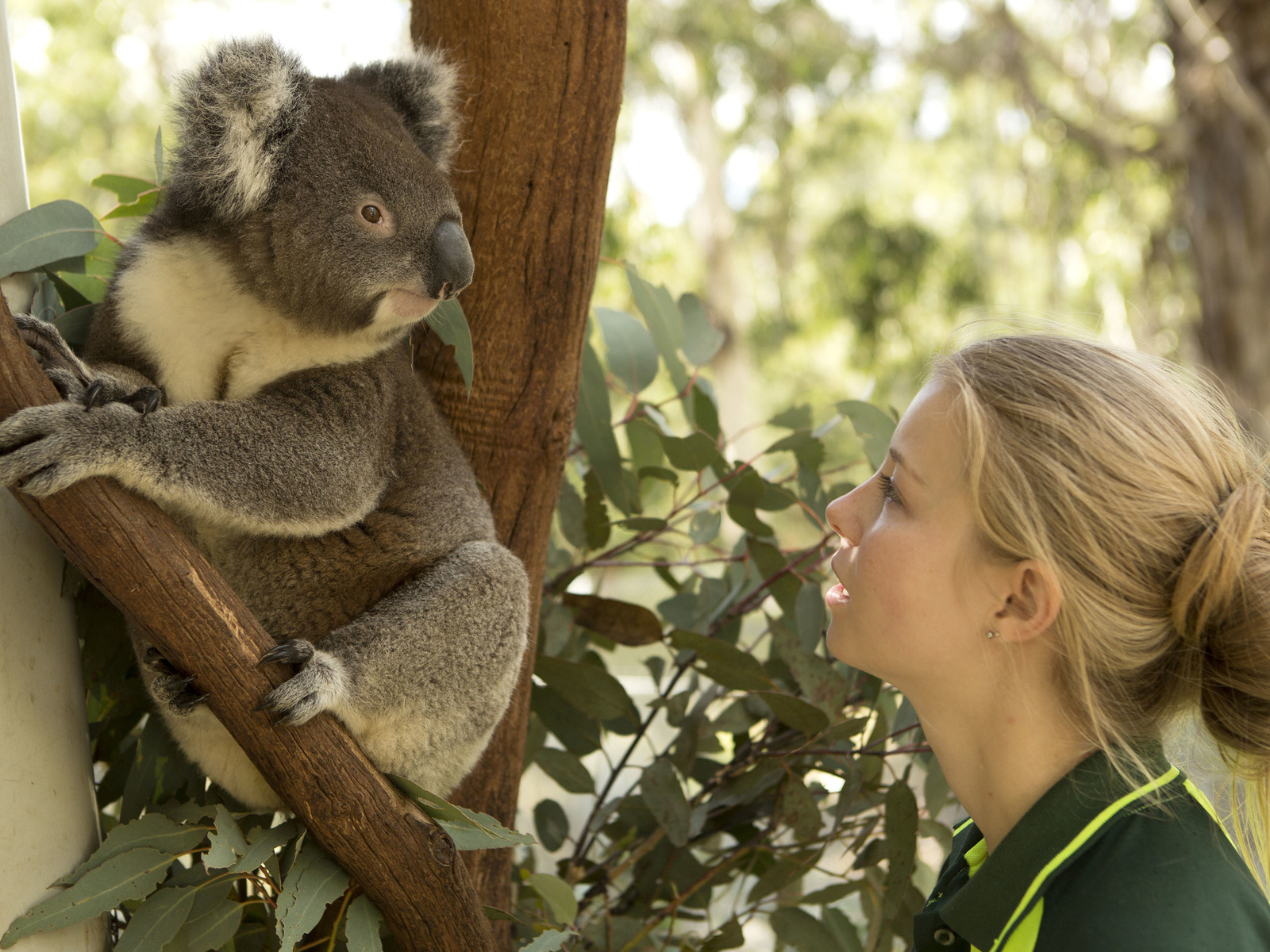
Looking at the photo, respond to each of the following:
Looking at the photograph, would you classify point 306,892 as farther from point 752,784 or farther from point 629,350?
point 629,350

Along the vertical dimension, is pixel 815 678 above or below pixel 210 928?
below

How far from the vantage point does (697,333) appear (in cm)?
255

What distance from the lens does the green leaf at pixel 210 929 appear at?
1557 mm

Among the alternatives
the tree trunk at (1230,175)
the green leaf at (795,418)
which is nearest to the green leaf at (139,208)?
the green leaf at (795,418)

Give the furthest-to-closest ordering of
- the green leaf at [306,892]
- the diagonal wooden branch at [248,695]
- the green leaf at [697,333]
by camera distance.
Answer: the green leaf at [697,333], the green leaf at [306,892], the diagonal wooden branch at [248,695]

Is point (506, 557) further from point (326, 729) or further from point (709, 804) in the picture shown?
point (709, 804)

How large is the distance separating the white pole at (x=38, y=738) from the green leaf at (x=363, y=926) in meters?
0.26

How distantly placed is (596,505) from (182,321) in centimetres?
106

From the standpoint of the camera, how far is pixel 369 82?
6.11 ft

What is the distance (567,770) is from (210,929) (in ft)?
3.08

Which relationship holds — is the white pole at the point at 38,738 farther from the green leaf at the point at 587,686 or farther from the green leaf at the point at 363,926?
the green leaf at the point at 587,686

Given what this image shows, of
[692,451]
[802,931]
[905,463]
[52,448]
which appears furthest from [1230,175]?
[52,448]

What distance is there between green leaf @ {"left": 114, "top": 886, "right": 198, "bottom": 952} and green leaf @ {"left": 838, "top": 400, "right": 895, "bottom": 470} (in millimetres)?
1577

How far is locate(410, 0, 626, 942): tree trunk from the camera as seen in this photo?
6.26 feet
